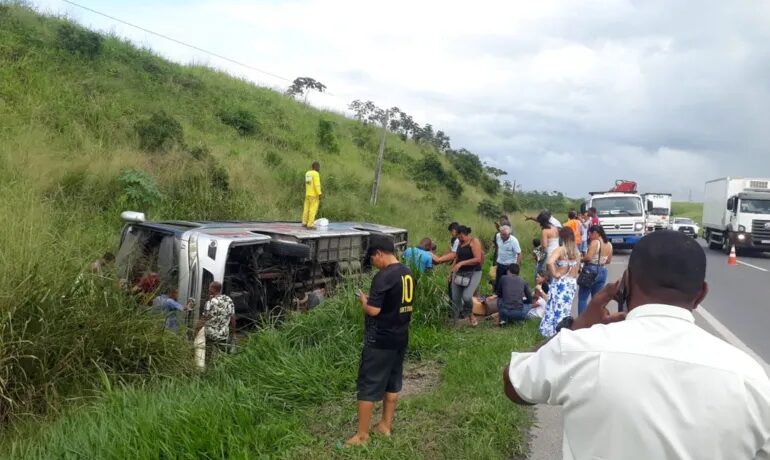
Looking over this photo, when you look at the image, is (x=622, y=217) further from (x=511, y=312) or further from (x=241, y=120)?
(x=511, y=312)

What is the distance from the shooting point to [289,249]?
8172mm

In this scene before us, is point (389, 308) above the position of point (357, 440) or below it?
above

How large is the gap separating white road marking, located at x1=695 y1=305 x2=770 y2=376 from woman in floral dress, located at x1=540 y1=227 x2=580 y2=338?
80.5 inches

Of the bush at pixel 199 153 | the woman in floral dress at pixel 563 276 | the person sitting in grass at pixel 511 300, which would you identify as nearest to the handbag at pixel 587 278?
the woman in floral dress at pixel 563 276

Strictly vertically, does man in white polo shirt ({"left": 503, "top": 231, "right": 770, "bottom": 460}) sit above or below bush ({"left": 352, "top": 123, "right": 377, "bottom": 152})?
below

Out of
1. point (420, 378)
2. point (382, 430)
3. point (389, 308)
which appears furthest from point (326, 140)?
point (382, 430)

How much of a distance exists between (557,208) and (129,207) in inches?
1736

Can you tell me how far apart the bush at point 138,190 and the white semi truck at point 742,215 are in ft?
67.1

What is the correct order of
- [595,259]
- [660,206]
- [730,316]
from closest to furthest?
[595,259]
[730,316]
[660,206]

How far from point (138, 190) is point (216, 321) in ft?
23.9

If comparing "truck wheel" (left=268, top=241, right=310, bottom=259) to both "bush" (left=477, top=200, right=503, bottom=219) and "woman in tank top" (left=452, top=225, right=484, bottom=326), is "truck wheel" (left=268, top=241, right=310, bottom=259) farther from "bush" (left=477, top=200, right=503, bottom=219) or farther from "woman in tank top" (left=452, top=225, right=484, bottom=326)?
Answer: "bush" (left=477, top=200, right=503, bottom=219)

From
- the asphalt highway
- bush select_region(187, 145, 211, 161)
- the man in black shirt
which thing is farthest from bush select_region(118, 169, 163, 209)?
the man in black shirt

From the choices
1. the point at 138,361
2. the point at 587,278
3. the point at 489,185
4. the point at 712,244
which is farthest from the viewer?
the point at 489,185

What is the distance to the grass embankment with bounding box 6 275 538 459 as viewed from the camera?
4.46 meters
